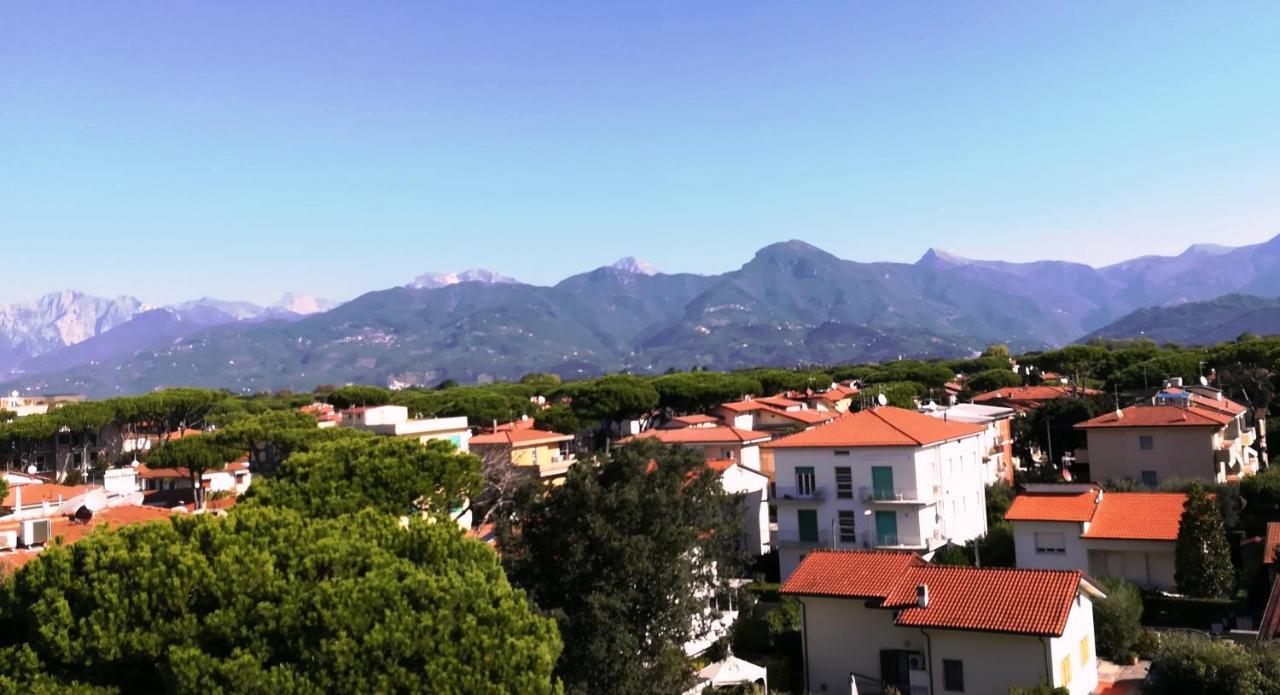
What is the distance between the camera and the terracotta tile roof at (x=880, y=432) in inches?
1266

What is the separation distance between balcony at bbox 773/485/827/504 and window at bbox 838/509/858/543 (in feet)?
3.33

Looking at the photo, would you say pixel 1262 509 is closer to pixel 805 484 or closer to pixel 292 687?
pixel 805 484

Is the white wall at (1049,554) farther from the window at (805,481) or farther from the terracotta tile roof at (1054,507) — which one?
the window at (805,481)

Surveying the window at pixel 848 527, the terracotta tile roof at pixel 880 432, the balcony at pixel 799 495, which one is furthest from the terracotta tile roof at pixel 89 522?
the window at pixel 848 527

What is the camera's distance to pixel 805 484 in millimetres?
33281

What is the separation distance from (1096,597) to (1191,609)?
534 centimetres

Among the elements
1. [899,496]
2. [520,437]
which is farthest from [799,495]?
[520,437]

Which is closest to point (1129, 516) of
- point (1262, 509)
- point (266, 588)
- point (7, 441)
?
point (1262, 509)

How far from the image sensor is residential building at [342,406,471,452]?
5306 cm

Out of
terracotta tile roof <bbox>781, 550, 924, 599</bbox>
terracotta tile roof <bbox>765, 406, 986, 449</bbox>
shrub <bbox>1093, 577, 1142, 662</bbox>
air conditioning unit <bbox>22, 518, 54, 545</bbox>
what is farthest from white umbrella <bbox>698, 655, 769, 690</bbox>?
air conditioning unit <bbox>22, 518, 54, 545</bbox>

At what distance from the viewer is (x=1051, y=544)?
28.5 metres

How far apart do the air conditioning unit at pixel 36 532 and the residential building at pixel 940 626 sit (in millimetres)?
20268

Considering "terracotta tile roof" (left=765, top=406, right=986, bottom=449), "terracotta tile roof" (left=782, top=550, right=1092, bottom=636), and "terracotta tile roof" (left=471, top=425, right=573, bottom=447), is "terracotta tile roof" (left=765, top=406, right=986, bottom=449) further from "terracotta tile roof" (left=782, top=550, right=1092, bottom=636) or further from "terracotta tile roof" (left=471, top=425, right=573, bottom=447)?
"terracotta tile roof" (left=471, top=425, right=573, bottom=447)

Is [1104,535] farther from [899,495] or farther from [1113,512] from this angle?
[899,495]
